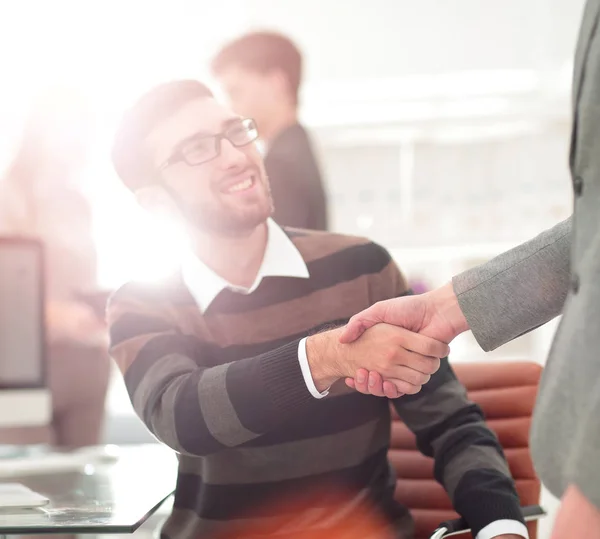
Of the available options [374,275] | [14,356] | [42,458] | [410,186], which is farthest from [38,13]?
[374,275]

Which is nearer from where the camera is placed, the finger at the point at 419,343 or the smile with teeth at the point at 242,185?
the finger at the point at 419,343

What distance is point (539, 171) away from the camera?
3482 millimetres

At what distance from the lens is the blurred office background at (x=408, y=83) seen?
3.33m

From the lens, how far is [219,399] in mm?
1010

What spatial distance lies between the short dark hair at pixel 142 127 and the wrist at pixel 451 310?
0.44m

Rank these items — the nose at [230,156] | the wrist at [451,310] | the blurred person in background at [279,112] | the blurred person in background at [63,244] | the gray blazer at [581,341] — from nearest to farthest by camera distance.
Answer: the gray blazer at [581,341], the wrist at [451,310], the nose at [230,156], the blurred person in background at [279,112], the blurred person in background at [63,244]

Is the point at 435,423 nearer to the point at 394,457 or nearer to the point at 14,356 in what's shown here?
the point at 394,457

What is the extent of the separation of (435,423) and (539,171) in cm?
252

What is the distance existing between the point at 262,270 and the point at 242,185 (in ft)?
0.43

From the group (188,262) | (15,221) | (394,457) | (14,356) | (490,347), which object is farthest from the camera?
(15,221)

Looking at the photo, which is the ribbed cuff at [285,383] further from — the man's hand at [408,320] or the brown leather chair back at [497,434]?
the brown leather chair back at [497,434]

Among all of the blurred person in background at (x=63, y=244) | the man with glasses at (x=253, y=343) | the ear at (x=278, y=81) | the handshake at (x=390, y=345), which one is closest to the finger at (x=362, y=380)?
the handshake at (x=390, y=345)

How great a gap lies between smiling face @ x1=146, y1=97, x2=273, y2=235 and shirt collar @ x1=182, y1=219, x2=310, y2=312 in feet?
0.18

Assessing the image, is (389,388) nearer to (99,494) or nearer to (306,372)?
(306,372)
